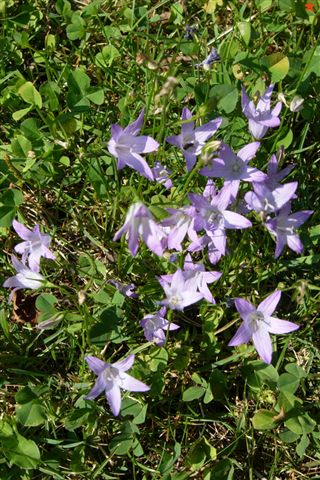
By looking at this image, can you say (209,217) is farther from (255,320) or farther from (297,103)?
(297,103)

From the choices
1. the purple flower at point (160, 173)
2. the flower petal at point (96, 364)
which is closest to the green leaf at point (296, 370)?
the flower petal at point (96, 364)

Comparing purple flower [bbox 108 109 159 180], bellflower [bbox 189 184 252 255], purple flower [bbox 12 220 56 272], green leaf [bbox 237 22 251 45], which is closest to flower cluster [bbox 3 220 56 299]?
purple flower [bbox 12 220 56 272]

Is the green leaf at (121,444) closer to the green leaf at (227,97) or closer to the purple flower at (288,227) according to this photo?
the purple flower at (288,227)

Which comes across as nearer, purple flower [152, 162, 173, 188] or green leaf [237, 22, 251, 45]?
purple flower [152, 162, 173, 188]

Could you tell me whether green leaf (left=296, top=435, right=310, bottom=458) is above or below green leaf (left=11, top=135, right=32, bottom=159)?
below

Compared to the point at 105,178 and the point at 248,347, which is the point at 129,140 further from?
the point at 248,347

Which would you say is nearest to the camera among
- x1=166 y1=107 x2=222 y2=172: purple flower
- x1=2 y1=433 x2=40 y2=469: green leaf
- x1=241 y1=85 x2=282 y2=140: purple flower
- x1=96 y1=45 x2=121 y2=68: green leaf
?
x1=166 y1=107 x2=222 y2=172: purple flower

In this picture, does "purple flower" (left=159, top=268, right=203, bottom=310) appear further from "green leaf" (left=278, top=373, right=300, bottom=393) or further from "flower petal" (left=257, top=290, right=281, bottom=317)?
"green leaf" (left=278, top=373, right=300, bottom=393)
